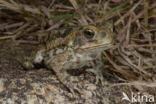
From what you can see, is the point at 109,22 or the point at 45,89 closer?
the point at 45,89

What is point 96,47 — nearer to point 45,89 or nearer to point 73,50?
point 73,50

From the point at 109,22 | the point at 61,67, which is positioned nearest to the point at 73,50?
the point at 61,67

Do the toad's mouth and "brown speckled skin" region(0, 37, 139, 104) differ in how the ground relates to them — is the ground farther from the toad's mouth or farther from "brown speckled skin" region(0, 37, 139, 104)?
the toad's mouth

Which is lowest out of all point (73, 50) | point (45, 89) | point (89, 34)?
point (45, 89)

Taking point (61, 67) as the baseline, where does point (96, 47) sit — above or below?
above

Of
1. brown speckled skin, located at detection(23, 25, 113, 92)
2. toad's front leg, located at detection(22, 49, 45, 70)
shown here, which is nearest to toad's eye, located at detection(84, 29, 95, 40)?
brown speckled skin, located at detection(23, 25, 113, 92)

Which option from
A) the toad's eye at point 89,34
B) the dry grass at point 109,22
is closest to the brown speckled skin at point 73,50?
the toad's eye at point 89,34

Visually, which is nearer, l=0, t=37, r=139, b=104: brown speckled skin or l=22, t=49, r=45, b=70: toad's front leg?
l=0, t=37, r=139, b=104: brown speckled skin

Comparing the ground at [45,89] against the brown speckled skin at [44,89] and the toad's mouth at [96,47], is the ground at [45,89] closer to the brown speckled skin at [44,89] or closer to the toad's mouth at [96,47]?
the brown speckled skin at [44,89]
